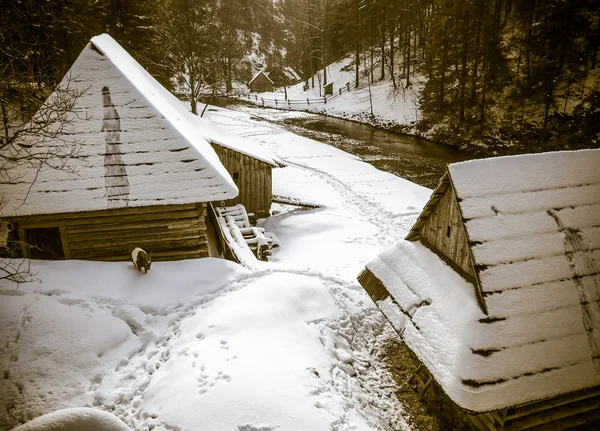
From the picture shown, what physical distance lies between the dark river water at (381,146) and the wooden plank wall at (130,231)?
1530 centimetres

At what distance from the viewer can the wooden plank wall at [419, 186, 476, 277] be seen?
6008mm

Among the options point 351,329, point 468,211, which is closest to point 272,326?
point 351,329

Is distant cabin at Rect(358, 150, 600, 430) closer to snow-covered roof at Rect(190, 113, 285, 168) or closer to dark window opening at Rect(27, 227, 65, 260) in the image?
snow-covered roof at Rect(190, 113, 285, 168)

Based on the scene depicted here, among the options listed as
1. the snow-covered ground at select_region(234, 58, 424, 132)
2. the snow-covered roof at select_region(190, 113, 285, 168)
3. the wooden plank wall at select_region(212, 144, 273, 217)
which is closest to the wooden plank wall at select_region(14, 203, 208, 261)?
the snow-covered roof at select_region(190, 113, 285, 168)

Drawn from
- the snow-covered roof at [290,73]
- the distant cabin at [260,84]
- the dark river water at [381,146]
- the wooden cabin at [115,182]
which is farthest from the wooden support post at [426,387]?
the snow-covered roof at [290,73]

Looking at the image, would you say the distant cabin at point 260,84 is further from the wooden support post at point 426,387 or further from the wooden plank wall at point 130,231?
the wooden support post at point 426,387

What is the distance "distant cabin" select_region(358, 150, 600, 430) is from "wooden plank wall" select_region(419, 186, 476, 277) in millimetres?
32


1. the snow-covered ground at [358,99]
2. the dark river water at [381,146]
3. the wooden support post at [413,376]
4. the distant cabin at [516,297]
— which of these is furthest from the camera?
the snow-covered ground at [358,99]

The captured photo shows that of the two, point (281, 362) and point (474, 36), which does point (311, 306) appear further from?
point (474, 36)

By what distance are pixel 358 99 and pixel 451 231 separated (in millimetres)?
38618

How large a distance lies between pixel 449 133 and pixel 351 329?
24705 millimetres

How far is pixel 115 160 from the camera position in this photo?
Answer: 29.2ft

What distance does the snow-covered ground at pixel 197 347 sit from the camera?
5.29 meters

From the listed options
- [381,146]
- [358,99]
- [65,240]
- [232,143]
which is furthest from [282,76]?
[65,240]
